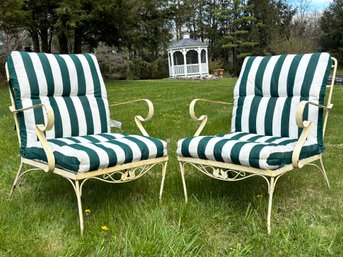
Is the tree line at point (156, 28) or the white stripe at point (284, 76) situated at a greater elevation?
the tree line at point (156, 28)

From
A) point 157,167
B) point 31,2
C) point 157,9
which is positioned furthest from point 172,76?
point 157,167

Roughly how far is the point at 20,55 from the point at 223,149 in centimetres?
166

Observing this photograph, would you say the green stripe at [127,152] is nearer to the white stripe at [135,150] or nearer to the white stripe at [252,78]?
the white stripe at [135,150]

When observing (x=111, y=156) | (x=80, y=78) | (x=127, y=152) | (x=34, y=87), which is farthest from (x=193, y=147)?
(x=34, y=87)

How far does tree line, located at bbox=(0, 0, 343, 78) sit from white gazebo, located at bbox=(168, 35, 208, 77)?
0.88 meters

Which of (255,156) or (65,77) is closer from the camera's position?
(255,156)

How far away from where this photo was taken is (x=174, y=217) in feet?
8.46

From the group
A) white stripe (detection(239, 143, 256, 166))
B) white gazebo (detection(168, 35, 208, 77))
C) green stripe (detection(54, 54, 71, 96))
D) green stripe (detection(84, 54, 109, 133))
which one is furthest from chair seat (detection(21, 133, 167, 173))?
white gazebo (detection(168, 35, 208, 77))

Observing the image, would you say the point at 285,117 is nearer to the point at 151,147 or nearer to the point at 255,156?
the point at 255,156

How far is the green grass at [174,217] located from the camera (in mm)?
2199

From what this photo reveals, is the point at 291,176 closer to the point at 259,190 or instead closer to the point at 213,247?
the point at 259,190

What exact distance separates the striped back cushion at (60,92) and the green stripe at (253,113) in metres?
1.14

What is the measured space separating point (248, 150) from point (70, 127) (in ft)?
4.58

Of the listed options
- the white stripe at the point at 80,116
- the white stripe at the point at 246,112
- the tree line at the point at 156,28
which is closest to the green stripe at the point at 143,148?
the white stripe at the point at 80,116
